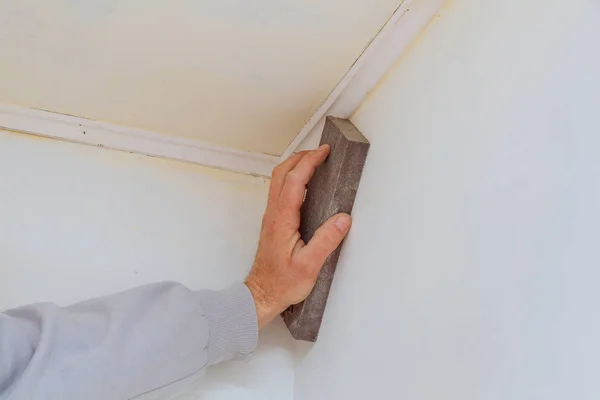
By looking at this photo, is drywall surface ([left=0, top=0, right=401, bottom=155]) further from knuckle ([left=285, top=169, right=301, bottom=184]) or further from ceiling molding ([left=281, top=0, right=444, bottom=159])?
knuckle ([left=285, top=169, right=301, bottom=184])

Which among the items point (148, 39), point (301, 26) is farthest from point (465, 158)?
point (148, 39)

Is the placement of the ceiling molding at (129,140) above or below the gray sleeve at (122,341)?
above

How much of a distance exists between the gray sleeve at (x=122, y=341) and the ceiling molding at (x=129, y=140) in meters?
0.30

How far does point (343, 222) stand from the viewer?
33.3 inches

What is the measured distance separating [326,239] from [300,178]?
116 mm

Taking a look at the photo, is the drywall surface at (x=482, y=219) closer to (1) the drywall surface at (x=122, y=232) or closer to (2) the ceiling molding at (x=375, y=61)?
(2) the ceiling molding at (x=375, y=61)

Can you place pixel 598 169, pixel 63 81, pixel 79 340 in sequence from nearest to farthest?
pixel 598 169 → pixel 79 340 → pixel 63 81

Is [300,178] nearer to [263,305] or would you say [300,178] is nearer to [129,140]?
[263,305]

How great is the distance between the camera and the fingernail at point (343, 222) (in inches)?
33.2

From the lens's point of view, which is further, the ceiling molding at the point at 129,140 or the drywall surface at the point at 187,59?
the ceiling molding at the point at 129,140

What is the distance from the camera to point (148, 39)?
820 millimetres

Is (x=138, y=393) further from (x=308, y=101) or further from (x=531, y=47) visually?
(x=531, y=47)

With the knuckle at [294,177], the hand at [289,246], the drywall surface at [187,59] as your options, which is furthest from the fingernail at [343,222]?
the drywall surface at [187,59]

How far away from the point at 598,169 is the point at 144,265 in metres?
0.77
